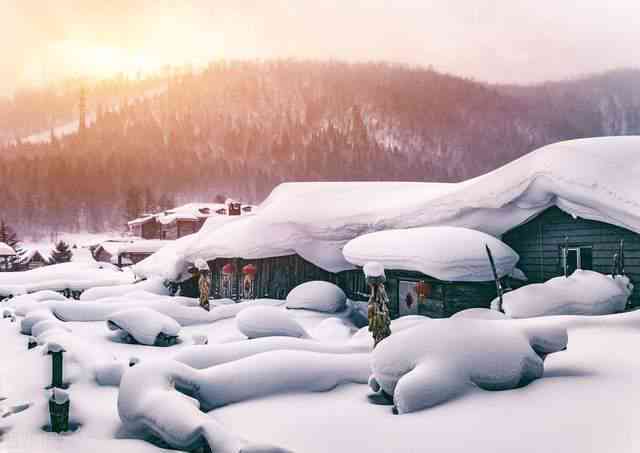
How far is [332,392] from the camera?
6.15 meters

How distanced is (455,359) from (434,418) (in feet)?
2.96

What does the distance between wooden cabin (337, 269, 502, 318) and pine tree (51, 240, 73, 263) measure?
29786 millimetres

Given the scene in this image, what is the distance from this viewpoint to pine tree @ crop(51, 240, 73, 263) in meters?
35.5

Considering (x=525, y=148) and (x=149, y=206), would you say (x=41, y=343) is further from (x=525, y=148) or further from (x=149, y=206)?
(x=149, y=206)

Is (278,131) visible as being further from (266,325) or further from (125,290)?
(266,325)

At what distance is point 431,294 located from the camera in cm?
1263

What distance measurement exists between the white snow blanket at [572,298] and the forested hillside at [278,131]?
11.1 feet

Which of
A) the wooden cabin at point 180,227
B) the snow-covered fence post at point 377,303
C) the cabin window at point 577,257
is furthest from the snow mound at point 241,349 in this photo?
the wooden cabin at point 180,227

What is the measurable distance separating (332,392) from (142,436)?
2.29 metres

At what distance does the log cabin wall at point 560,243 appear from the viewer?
34.4 ft

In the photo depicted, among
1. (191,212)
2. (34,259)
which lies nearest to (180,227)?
(191,212)

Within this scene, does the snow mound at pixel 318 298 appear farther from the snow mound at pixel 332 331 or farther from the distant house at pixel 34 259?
the distant house at pixel 34 259

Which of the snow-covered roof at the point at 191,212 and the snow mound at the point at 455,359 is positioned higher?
the snow-covered roof at the point at 191,212

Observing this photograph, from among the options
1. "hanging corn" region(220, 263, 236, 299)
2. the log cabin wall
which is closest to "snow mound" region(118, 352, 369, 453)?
the log cabin wall
